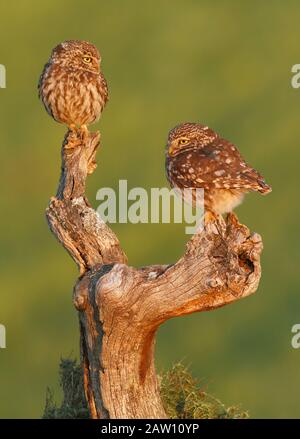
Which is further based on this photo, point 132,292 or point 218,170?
point 218,170

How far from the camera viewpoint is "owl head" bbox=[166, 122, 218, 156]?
6816 millimetres

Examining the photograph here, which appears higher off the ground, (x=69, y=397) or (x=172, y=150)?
(x=172, y=150)

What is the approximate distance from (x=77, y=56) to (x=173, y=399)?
9.47 ft

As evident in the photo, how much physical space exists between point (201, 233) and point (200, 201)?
1.69 ft

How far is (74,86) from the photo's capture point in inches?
320

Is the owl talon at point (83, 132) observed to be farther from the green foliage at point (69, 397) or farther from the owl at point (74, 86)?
the green foliage at point (69, 397)

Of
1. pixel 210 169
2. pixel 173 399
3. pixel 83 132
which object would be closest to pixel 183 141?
pixel 210 169

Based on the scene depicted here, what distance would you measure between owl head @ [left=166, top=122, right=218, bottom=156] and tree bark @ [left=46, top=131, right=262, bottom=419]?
670mm

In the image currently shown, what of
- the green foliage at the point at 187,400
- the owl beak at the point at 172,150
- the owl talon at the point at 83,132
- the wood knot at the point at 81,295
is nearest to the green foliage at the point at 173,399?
the green foliage at the point at 187,400

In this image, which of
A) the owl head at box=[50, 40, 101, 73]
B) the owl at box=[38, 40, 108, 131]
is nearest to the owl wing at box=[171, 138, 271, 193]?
the owl at box=[38, 40, 108, 131]

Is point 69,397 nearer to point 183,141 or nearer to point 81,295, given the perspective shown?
point 81,295

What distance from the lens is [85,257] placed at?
6469 millimetres
